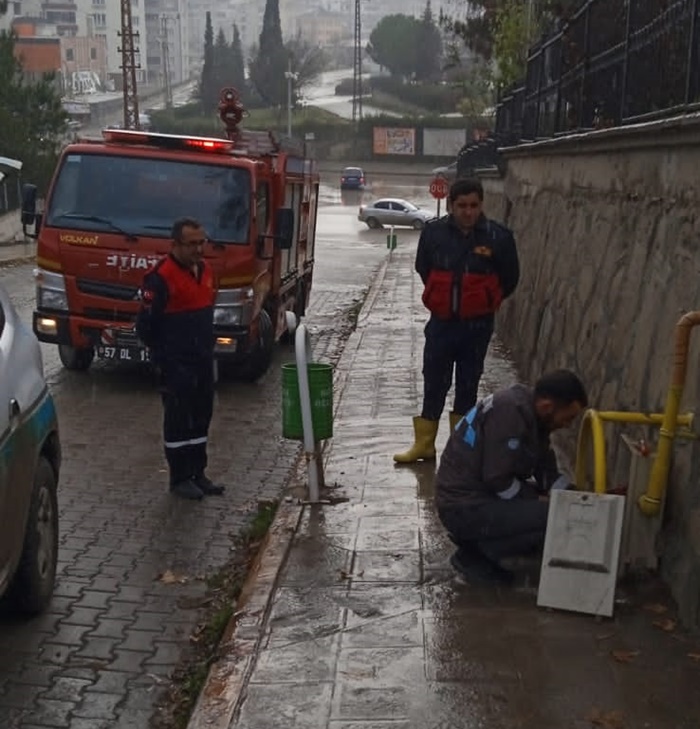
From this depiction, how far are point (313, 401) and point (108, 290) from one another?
4.75 meters

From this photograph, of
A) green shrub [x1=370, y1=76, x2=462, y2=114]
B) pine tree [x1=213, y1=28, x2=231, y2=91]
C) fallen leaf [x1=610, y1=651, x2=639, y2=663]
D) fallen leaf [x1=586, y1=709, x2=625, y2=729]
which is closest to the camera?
fallen leaf [x1=586, y1=709, x2=625, y2=729]

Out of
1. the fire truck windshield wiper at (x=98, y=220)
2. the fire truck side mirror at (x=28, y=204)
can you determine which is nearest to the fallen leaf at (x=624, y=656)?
the fire truck windshield wiper at (x=98, y=220)

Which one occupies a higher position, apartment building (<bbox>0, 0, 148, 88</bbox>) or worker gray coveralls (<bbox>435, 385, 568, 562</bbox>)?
apartment building (<bbox>0, 0, 148, 88</bbox>)

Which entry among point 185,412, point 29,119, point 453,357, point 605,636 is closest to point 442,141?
point 29,119

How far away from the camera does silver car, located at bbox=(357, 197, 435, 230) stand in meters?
46.7

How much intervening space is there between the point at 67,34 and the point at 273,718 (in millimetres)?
147448

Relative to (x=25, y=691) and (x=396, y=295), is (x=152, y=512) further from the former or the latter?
(x=396, y=295)

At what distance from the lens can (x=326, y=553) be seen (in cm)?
627

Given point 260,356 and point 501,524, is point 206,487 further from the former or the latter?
point 260,356

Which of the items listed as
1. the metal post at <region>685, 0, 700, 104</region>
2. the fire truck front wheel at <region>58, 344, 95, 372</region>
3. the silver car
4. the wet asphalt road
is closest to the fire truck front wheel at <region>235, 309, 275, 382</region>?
the wet asphalt road

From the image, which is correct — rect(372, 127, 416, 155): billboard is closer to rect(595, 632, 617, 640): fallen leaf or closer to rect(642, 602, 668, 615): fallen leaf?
rect(642, 602, 668, 615): fallen leaf

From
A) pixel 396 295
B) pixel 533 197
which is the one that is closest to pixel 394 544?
pixel 533 197

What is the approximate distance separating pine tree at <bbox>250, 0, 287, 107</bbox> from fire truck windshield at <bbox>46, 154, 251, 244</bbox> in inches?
3726

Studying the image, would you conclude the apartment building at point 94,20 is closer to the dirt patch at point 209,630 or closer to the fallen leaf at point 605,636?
the dirt patch at point 209,630
